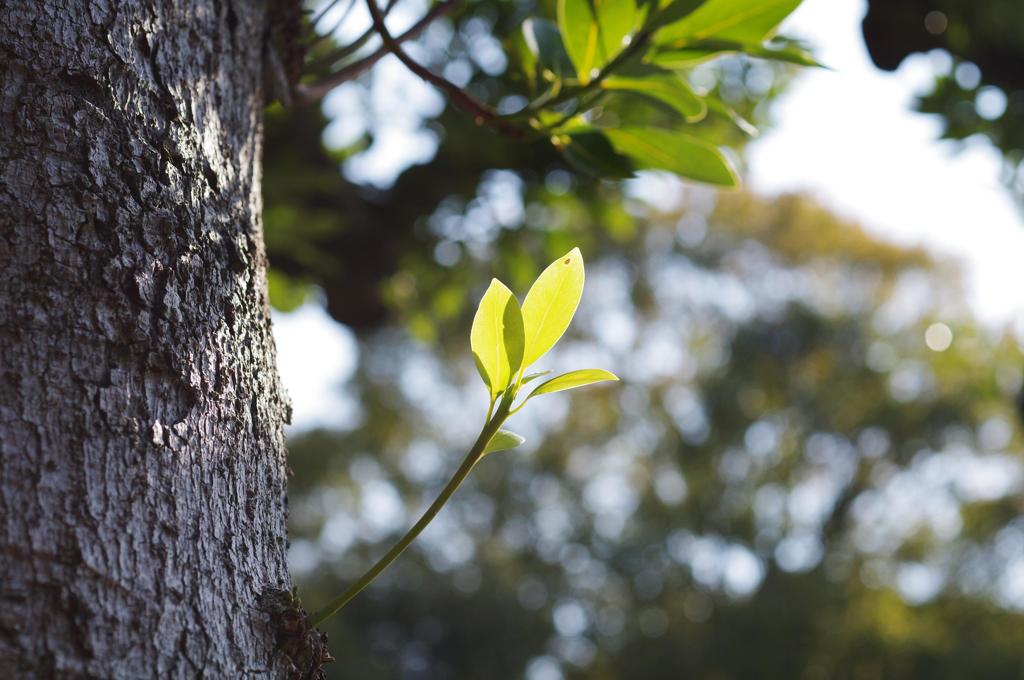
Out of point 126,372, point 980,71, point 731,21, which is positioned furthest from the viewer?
point 980,71

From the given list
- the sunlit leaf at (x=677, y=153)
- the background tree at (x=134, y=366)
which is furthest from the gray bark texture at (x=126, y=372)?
the sunlit leaf at (x=677, y=153)

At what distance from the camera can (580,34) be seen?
2.21 feet

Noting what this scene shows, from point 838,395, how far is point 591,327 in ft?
9.79

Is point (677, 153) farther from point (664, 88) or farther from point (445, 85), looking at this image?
point (445, 85)

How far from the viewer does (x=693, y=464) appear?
34.6ft

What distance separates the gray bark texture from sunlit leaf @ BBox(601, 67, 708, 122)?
12.8 inches

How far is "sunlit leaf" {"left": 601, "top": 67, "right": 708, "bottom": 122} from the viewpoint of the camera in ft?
2.24

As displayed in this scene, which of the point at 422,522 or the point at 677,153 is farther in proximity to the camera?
the point at 677,153

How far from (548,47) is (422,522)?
1.45ft

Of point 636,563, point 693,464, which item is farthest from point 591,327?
point 636,563

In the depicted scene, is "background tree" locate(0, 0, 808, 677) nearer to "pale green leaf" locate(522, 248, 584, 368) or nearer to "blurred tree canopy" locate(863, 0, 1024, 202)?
"pale green leaf" locate(522, 248, 584, 368)

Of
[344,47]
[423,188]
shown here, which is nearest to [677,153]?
[344,47]

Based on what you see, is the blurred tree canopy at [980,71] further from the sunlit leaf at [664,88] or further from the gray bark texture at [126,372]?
the gray bark texture at [126,372]

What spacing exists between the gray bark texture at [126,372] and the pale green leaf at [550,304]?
0.47 ft
